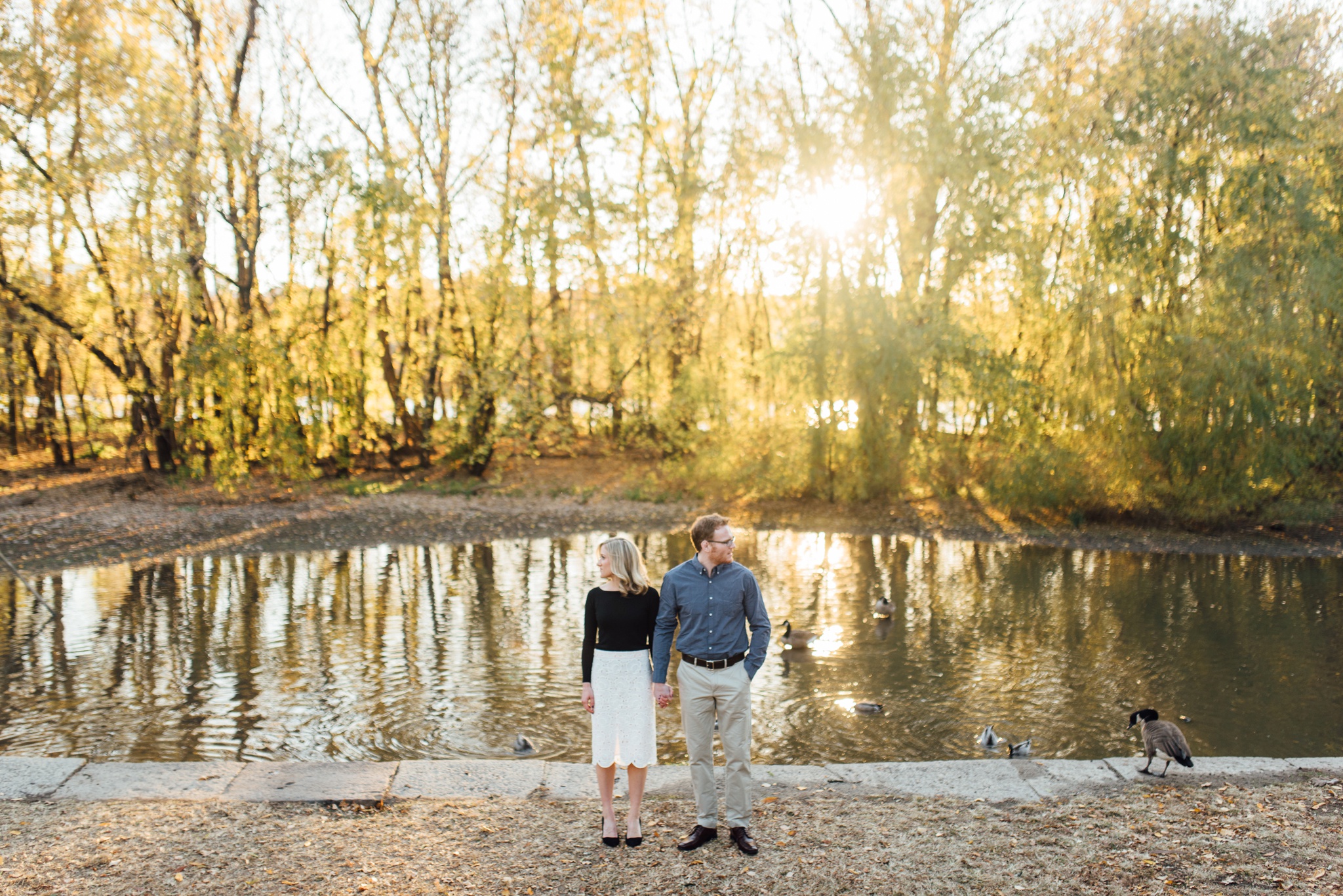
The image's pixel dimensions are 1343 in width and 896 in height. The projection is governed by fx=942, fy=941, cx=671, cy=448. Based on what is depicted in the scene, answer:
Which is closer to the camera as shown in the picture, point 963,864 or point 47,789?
point 963,864

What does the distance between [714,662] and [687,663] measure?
174mm

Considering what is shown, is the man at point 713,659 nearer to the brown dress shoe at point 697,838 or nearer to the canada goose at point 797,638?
the brown dress shoe at point 697,838

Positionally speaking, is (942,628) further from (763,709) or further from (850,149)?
(850,149)

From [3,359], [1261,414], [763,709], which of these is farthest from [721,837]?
[3,359]

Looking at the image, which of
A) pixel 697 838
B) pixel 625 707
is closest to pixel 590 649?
pixel 625 707

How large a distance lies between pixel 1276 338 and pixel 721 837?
→ 688 inches

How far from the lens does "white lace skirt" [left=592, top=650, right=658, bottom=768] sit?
5273 millimetres

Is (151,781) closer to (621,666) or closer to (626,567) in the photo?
(621,666)

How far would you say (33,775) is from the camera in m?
6.46

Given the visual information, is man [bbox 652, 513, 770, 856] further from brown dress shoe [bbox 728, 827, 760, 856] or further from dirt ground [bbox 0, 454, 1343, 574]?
dirt ground [bbox 0, 454, 1343, 574]

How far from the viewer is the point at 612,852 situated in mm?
5320

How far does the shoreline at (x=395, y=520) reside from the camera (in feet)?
55.8

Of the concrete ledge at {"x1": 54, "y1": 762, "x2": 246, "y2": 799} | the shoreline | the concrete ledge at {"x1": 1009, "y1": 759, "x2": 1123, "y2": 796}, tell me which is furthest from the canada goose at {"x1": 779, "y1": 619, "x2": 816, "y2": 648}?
the shoreline

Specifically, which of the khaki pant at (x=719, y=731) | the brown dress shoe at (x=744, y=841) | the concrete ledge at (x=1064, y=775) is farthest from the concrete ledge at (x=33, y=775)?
the concrete ledge at (x=1064, y=775)
